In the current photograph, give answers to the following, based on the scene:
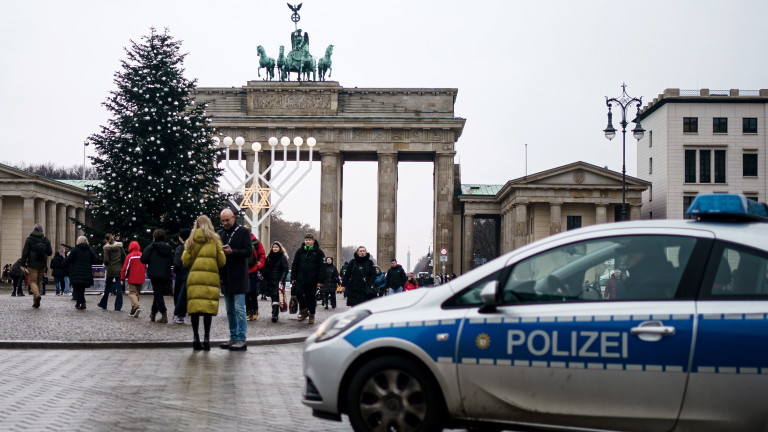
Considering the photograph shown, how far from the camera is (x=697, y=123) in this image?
8219 centimetres

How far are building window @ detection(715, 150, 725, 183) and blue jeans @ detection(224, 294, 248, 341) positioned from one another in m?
72.6

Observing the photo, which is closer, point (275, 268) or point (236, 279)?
point (236, 279)

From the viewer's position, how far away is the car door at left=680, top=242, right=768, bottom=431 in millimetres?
6512

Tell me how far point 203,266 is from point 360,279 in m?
9.17

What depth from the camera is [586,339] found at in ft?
22.7

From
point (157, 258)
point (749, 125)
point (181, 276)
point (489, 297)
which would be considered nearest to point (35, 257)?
point (157, 258)

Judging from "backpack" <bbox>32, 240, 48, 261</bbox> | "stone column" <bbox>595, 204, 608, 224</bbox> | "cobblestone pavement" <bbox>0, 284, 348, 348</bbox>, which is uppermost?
"stone column" <bbox>595, 204, 608, 224</bbox>

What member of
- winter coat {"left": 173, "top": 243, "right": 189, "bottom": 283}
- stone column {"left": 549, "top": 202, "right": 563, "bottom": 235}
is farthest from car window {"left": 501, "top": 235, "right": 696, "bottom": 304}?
stone column {"left": 549, "top": 202, "right": 563, "bottom": 235}

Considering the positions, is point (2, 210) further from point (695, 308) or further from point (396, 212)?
point (695, 308)

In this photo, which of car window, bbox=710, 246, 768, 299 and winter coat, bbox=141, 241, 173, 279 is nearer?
car window, bbox=710, 246, 768, 299

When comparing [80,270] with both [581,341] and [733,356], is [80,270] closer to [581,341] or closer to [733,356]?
[581,341]

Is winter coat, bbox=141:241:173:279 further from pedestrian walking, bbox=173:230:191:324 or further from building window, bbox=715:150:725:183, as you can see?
building window, bbox=715:150:725:183

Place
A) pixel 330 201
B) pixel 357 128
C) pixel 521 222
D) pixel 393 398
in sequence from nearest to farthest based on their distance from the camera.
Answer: pixel 393 398, pixel 521 222, pixel 330 201, pixel 357 128

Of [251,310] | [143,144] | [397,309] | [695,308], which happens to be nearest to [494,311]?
[397,309]
